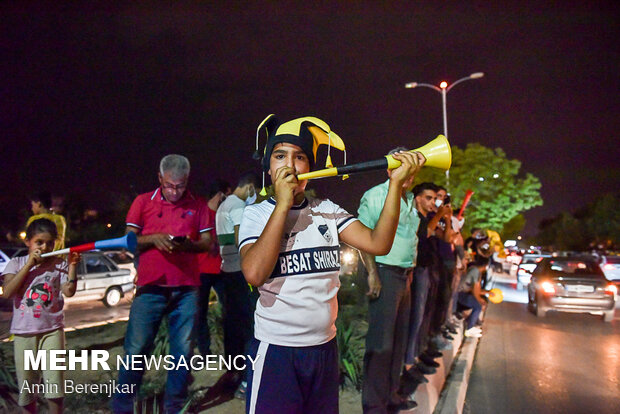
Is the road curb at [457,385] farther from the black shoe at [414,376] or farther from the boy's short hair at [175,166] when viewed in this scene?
the boy's short hair at [175,166]

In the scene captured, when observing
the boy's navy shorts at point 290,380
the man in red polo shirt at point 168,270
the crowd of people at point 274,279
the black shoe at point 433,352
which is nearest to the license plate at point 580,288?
the crowd of people at point 274,279

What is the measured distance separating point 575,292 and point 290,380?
36.5 feet

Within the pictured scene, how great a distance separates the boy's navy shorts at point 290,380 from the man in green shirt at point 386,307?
64.3 inches

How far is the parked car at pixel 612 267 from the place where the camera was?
700 inches

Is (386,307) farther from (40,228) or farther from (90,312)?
(90,312)

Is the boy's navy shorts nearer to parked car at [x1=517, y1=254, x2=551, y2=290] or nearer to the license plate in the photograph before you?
the license plate

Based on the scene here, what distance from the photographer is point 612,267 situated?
1788 cm

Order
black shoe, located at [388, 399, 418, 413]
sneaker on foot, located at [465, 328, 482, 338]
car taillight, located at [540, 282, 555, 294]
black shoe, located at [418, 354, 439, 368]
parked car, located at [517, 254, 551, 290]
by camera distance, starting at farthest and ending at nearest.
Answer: parked car, located at [517, 254, 551, 290] < car taillight, located at [540, 282, 555, 294] < sneaker on foot, located at [465, 328, 482, 338] < black shoe, located at [418, 354, 439, 368] < black shoe, located at [388, 399, 418, 413]

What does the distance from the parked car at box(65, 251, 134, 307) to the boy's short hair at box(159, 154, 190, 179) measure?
32.8ft

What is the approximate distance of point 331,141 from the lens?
270cm

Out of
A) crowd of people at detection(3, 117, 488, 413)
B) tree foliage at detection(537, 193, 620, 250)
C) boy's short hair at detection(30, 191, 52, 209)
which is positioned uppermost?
boy's short hair at detection(30, 191, 52, 209)

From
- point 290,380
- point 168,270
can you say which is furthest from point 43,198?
point 290,380

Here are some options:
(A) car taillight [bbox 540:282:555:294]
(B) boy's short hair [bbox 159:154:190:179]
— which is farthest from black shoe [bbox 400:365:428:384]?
(A) car taillight [bbox 540:282:555:294]

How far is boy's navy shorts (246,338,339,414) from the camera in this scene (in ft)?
7.57
